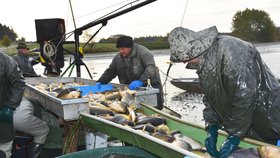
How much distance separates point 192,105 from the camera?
1692 cm

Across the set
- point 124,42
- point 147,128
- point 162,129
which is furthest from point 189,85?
point 147,128

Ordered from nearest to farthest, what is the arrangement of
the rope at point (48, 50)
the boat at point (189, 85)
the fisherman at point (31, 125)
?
the fisherman at point (31, 125), the rope at point (48, 50), the boat at point (189, 85)

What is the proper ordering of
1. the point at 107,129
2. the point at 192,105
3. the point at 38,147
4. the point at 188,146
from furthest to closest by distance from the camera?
1. the point at 192,105
2. the point at 38,147
3. the point at 107,129
4. the point at 188,146

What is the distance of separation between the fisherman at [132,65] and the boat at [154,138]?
1683mm

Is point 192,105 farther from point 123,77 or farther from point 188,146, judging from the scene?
point 188,146

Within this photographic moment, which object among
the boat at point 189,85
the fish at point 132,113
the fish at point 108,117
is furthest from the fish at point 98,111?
the boat at point 189,85

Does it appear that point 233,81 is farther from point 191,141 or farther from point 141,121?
point 141,121

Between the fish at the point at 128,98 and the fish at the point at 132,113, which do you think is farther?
the fish at the point at 128,98

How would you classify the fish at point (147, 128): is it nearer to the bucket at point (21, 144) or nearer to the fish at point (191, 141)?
the fish at point (191, 141)

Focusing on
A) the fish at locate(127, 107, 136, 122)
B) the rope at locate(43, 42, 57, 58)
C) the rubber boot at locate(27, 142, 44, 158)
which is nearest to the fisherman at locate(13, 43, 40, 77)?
the rope at locate(43, 42, 57, 58)

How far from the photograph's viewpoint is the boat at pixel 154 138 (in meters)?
3.79

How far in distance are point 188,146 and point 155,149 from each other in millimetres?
512

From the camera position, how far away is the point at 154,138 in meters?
4.05

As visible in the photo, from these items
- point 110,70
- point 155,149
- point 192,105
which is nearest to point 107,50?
point 192,105
